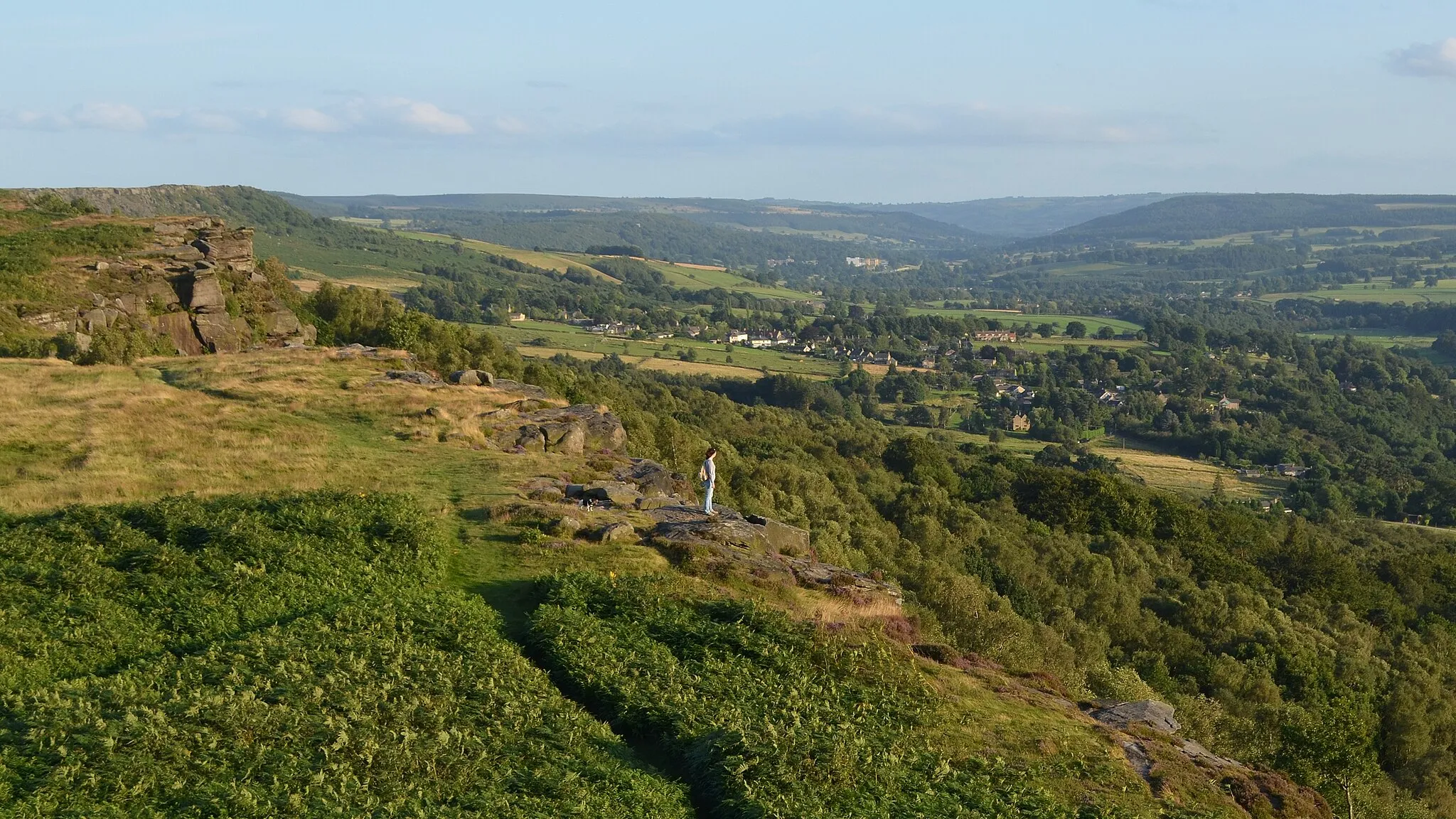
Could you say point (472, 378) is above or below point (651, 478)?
above

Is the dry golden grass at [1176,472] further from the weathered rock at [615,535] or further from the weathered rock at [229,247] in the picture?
the weathered rock at [615,535]

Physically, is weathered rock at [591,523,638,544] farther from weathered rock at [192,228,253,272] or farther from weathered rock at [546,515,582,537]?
weathered rock at [192,228,253,272]

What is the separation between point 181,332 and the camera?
51.3m

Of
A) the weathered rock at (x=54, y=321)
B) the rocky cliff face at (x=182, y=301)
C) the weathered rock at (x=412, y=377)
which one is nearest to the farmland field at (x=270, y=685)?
the weathered rock at (x=412, y=377)

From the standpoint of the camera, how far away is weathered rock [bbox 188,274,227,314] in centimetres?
5291

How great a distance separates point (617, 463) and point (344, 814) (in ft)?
69.7

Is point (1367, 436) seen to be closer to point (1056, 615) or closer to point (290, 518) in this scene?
point (1056, 615)

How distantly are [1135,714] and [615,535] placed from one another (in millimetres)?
11829

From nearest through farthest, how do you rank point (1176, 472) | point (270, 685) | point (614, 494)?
point (270, 685), point (614, 494), point (1176, 472)

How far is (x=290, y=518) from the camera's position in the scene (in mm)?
23156

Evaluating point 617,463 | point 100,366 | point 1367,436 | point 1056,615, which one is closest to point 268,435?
point 617,463

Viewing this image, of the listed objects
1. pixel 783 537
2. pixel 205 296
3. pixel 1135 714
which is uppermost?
pixel 205 296

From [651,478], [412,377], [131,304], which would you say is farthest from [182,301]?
[651,478]

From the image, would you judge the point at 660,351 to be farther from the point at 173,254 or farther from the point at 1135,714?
the point at 1135,714
